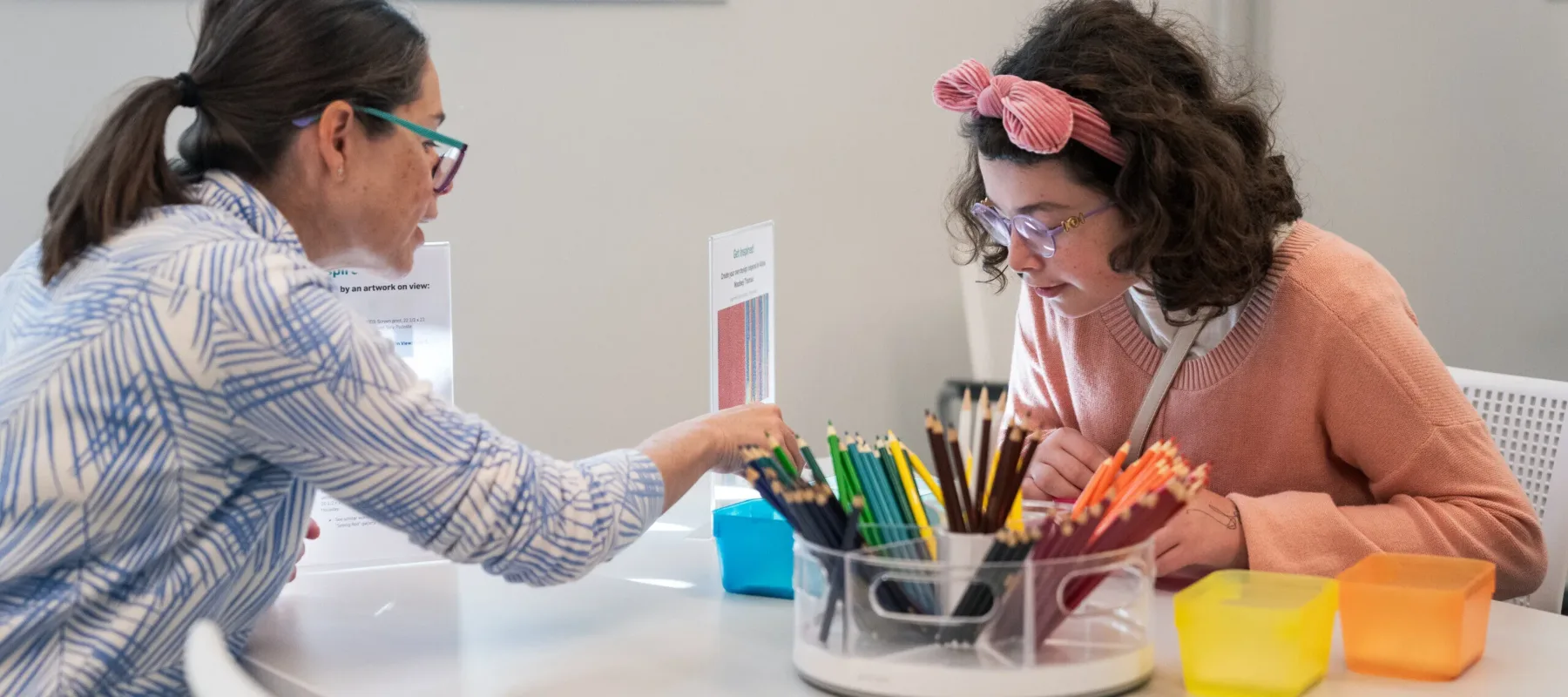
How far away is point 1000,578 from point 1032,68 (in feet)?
2.32

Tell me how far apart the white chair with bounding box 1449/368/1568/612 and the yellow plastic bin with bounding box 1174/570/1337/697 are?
2.44ft

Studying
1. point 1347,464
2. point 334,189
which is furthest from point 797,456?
point 1347,464

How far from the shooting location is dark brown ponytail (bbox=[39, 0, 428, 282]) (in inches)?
44.9

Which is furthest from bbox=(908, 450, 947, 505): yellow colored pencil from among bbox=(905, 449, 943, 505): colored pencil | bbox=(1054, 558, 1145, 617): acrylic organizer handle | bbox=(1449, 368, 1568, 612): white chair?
bbox=(1449, 368, 1568, 612): white chair

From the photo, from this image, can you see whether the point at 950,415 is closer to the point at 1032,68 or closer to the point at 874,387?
the point at 874,387

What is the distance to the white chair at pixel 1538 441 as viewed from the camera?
64.7 inches

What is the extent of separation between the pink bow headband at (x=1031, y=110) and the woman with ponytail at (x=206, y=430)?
0.51 m

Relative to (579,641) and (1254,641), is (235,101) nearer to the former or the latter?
(579,641)

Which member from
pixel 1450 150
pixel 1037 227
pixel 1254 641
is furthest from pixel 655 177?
pixel 1254 641

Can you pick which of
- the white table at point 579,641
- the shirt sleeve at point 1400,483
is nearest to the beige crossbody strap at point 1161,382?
the shirt sleeve at point 1400,483

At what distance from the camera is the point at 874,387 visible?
10.5 ft

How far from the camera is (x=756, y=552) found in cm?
129

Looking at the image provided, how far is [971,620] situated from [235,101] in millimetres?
760

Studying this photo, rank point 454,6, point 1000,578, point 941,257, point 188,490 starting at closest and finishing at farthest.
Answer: point 1000,578 → point 188,490 → point 454,6 → point 941,257
